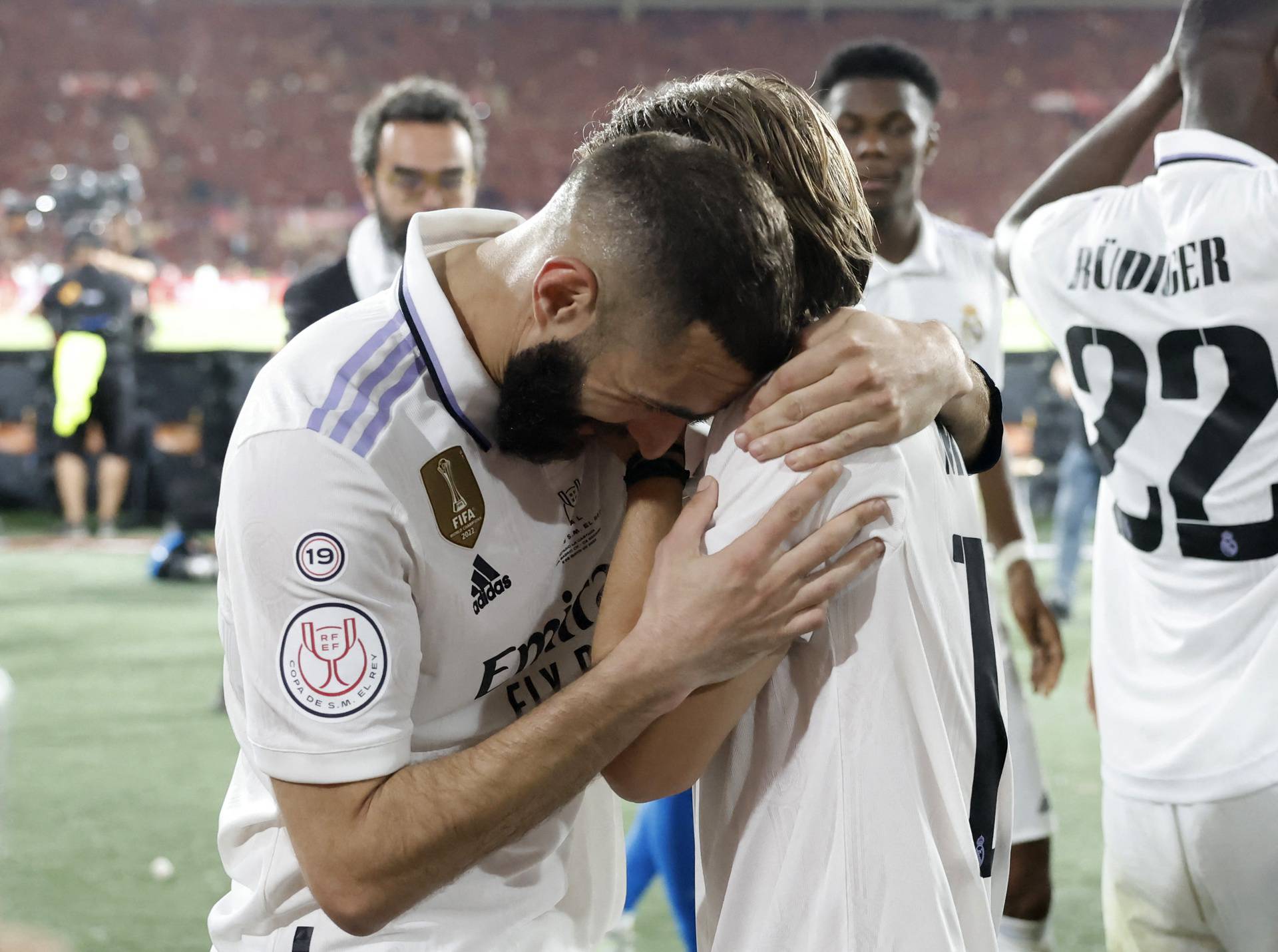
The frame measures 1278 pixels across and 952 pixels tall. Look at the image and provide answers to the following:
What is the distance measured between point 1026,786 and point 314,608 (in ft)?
6.82

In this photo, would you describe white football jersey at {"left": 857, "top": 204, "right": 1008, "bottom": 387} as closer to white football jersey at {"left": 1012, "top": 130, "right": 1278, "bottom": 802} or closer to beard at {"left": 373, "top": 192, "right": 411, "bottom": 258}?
white football jersey at {"left": 1012, "top": 130, "right": 1278, "bottom": 802}

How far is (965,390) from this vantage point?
145 cm

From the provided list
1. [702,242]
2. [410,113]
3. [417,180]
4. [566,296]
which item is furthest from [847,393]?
A: [410,113]

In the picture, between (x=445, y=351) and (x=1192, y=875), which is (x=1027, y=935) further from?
(x=445, y=351)

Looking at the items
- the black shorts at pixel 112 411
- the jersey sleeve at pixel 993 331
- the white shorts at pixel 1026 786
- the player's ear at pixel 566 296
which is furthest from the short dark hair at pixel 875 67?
the black shorts at pixel 112 411

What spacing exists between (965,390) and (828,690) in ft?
1.40

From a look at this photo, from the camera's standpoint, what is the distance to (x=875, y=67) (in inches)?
133

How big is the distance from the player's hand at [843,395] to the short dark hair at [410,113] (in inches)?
118

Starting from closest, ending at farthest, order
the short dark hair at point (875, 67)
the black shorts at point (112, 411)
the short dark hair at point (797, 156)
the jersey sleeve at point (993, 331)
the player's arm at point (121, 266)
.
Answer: the short dark hair at point (797, 156) → the jersey sleeve at point (993, 331) → the short dark hair at point (875, 67) → the player's arm at point (121, 266) → the black shorts at point (112, 411)

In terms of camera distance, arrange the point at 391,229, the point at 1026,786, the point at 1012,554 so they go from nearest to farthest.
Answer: the point at 1026,786, the point at 1012,554, the point at 391,229

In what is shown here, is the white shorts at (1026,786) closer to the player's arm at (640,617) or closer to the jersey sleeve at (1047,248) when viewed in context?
the jersey sleeve at (1047,248)

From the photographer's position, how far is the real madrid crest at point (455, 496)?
1354 mm

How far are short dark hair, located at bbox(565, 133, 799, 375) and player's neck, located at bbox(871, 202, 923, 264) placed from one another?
2040mm

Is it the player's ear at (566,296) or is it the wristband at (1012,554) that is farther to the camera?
the wristband at (1012,554)
